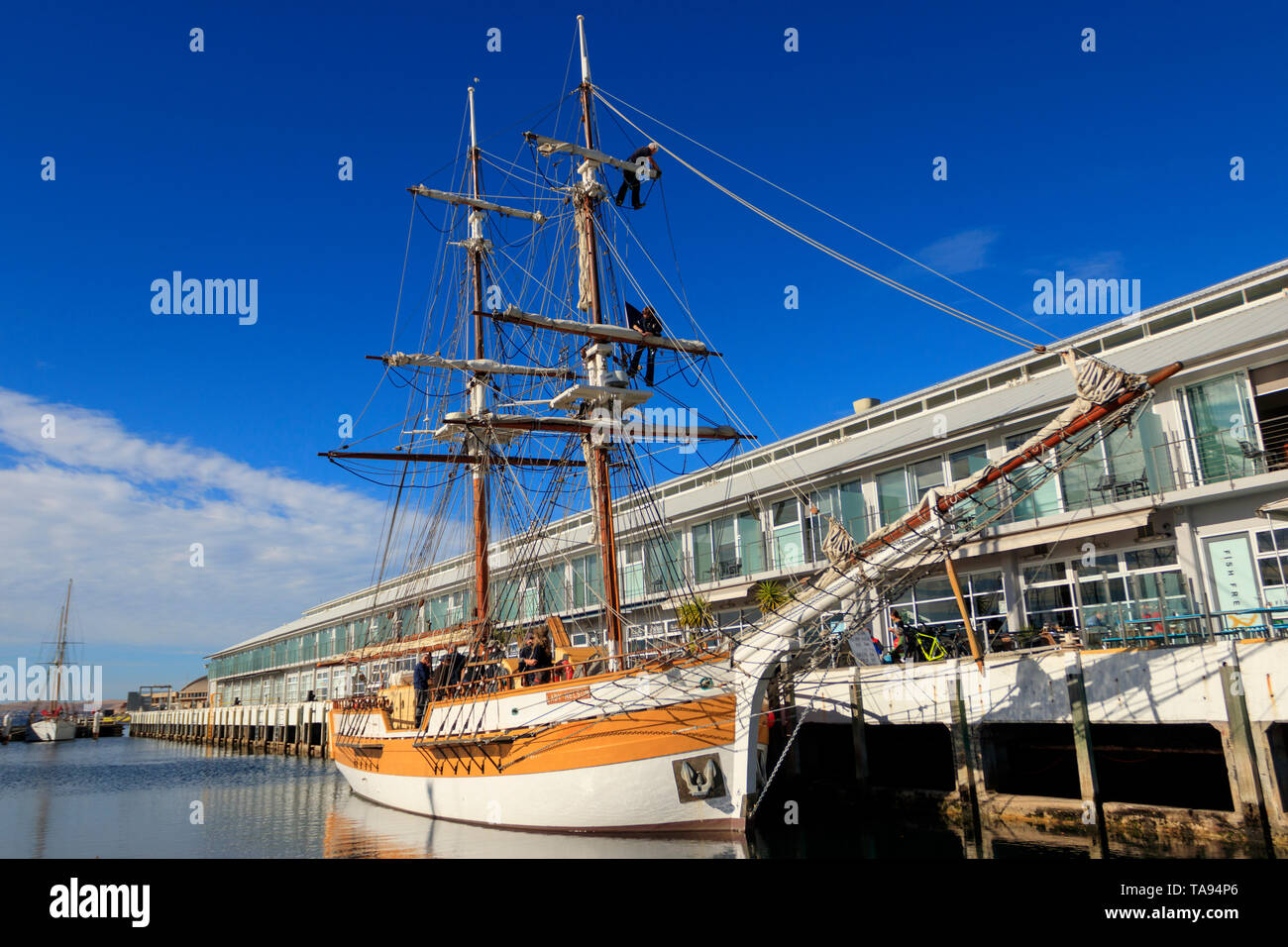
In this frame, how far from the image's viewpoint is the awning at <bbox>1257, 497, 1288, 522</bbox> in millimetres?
16719

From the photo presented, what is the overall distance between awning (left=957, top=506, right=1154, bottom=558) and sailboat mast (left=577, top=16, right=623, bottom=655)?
8.58 metres

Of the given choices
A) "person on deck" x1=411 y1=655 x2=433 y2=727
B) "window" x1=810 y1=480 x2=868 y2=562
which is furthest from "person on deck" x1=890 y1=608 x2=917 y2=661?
"person on deck" x1=411 y1=655 x2=433 y2=727

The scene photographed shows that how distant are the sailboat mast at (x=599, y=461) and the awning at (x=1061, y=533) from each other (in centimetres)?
858

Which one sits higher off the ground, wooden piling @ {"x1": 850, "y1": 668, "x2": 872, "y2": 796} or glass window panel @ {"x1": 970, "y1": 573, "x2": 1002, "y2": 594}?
glass window panel @ {"x1": 970, "y1": 573, "x2": 1002, "y2": 594}

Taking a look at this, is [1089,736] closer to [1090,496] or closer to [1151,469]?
[1090,496]

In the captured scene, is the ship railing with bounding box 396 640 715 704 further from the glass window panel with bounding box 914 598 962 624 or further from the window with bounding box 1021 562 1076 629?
the window with bounding box 1021 562 1076 629

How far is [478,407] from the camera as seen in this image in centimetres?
3241

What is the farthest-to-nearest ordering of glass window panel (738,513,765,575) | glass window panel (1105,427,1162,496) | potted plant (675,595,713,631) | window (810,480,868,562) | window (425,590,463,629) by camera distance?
window (425,590,463,629), glass window panel (738,513,765,575), window (810,480,868,562), potted plant (675,595,713,631), glass window panel (1105,427,1162,496)

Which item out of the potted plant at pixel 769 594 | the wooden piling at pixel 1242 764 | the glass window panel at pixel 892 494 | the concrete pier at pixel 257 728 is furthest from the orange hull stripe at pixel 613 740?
the concrete pier at pixel 257 728

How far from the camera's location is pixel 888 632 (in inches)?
952

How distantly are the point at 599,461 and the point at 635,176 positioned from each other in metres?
9.20

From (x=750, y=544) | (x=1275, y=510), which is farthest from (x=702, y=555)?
(x=1275, y=510)
